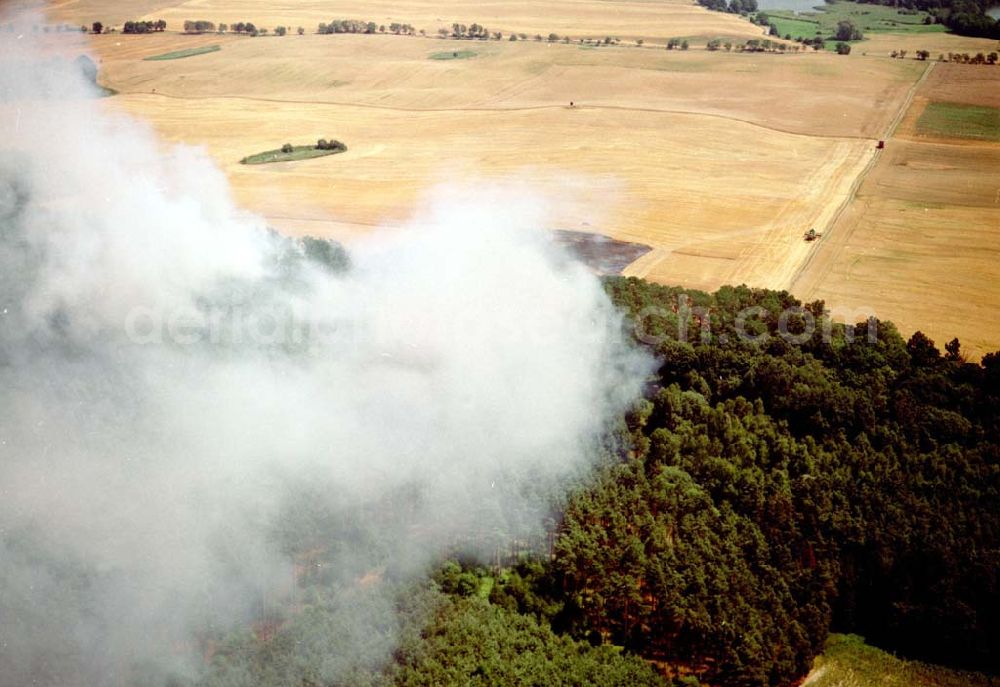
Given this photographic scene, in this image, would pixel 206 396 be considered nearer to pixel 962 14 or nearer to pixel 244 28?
pixel 244 28

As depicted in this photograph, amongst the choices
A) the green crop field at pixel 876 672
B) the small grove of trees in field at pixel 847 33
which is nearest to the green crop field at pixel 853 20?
the small grove of trees in field at pixel 847 33

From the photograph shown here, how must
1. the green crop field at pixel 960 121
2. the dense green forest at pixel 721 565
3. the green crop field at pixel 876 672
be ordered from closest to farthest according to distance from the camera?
the dense green forest at pixel 721 565 → the green crop field at pixel 876 672 → the green crop field at pixel 960 121

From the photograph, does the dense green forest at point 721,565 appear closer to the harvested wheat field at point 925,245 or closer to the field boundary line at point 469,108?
the harvested wheat field at point 925,245

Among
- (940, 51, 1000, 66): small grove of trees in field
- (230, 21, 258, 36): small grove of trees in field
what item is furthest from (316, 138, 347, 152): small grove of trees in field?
(940, 51, 1000, 66): small grove of trees in field

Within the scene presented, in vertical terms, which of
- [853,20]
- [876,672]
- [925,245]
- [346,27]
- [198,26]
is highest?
[853,20]

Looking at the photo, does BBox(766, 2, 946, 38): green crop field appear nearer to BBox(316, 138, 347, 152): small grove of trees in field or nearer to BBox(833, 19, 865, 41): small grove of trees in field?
BBox(833, 19, 865, 41): small grove of trees in field

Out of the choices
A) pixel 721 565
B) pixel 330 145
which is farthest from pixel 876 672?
pixel 330 145
